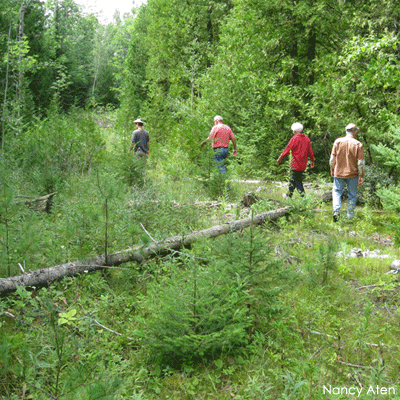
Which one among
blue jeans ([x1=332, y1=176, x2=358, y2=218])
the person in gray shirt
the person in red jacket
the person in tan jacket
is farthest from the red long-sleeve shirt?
the person in gray shirt

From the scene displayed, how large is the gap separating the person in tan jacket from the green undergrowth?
2.64 m

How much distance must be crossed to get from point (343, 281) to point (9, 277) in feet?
14.2

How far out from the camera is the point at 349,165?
7.69 meters

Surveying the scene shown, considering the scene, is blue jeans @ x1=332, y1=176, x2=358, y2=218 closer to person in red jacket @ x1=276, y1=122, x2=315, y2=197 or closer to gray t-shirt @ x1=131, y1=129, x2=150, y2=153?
person in red jacket @ x1=276, y1=122, x2=315, y2=197

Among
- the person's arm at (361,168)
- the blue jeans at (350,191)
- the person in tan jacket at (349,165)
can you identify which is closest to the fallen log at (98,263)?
the blue jeans at (350,191)

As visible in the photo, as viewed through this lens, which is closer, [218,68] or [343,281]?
[343,281]

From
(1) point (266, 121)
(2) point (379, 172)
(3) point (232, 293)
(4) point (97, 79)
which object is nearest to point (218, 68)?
(1) point (266, 121)

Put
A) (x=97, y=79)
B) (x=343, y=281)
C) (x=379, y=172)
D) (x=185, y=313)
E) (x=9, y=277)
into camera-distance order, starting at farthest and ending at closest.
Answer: (x=97, y=79), (x=379, y=172), (x=343, y=281), (x=9, y=277), (x=185, y=313)

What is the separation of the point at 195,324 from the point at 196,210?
3.95 meters

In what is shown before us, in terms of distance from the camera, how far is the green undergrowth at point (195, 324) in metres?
2.72

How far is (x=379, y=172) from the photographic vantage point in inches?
356

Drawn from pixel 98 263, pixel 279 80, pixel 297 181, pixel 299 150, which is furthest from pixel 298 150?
pixel 279 80

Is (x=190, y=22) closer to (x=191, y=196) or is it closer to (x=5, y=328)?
(x=191, y=196)

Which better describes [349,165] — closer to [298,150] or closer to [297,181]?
[298,150]
